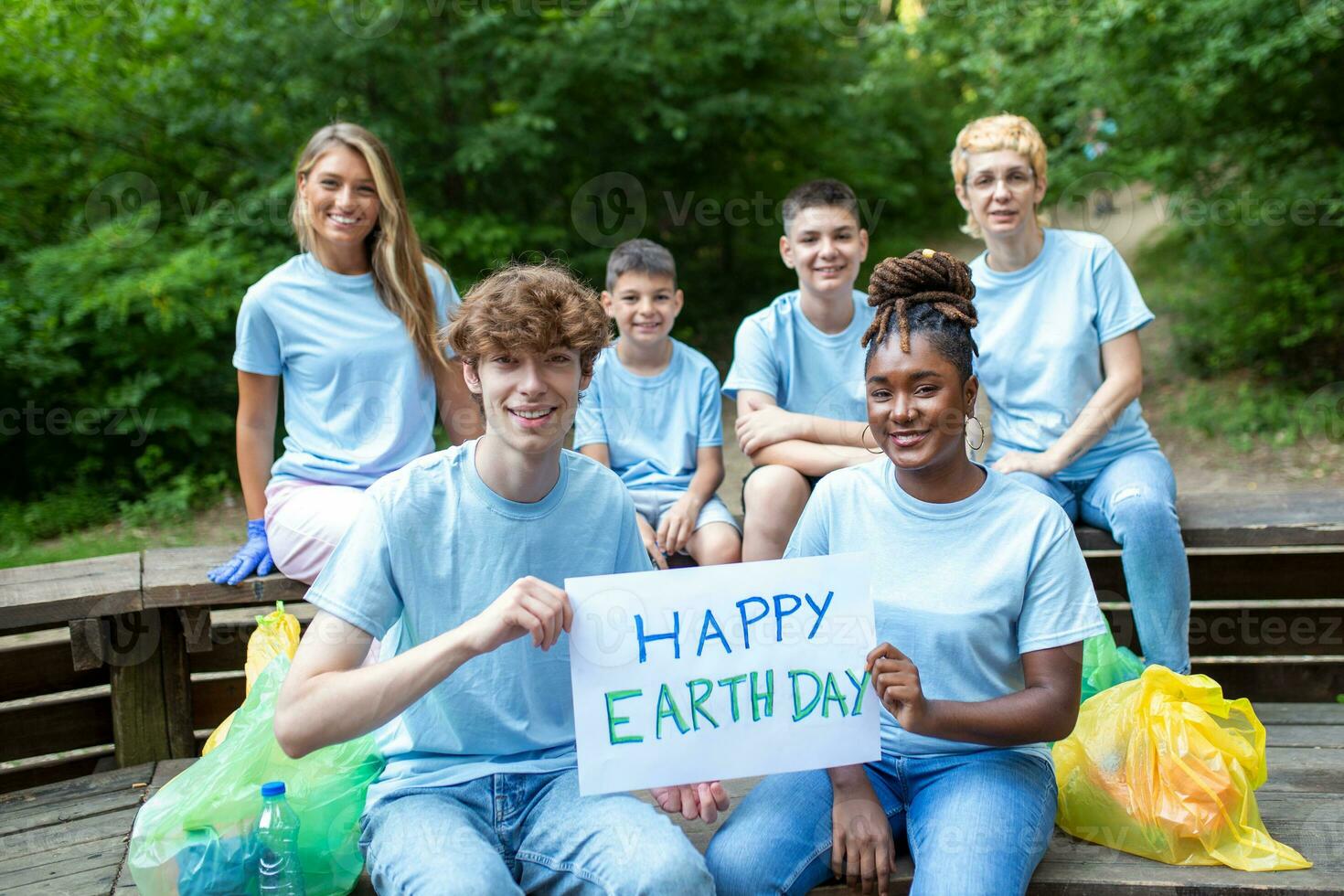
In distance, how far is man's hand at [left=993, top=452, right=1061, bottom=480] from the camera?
349cm

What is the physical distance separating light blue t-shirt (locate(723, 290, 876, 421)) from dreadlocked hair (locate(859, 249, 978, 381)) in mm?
1310

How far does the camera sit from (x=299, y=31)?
791 centimetres

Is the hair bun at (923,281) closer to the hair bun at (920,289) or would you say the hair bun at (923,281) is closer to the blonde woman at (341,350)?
the hair bun at (920,289)

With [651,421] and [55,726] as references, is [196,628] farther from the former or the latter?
[651,421]

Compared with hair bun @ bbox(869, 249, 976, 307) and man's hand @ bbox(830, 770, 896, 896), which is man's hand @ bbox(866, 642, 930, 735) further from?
hair bun @ bbox(869, 249, 976, 307)

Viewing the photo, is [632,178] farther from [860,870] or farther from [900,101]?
[860,870]

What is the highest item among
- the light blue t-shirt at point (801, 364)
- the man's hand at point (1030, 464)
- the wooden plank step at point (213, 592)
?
the light blue t-shirt at point (801, 364)

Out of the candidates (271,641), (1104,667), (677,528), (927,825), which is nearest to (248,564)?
(271,641)

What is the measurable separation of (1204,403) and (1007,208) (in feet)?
20.3

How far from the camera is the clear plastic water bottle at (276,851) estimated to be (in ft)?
8.00

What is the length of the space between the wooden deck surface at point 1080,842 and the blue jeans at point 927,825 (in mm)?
110

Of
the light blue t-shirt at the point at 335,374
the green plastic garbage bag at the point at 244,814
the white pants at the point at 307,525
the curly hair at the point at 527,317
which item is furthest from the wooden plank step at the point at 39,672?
the curly hair at the point at 527,317

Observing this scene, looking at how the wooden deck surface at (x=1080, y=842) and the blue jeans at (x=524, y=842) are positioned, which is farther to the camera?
the wooden deck surface at (x=1080, y=842)

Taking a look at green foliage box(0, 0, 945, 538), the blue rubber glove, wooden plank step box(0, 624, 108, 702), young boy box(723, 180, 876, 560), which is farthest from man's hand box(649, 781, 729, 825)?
green foliage box(0, 0, 945, 538)
